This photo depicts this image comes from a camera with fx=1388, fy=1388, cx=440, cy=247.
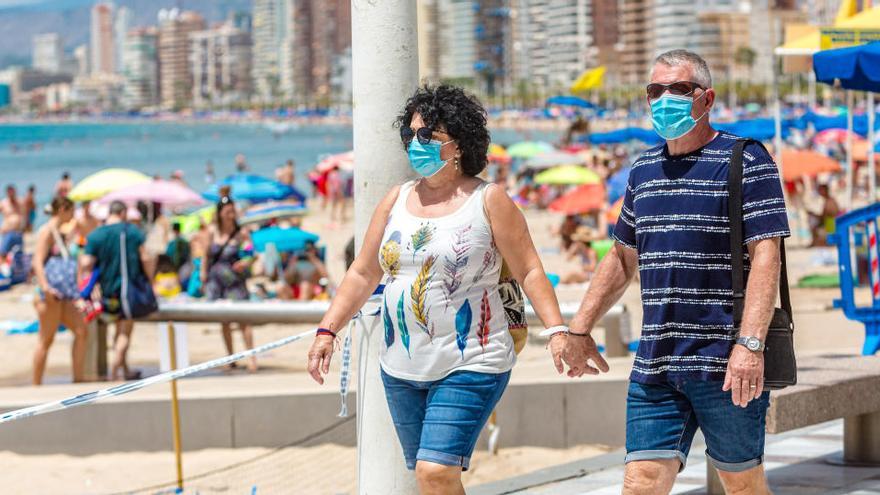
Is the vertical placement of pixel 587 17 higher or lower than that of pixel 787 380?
higher

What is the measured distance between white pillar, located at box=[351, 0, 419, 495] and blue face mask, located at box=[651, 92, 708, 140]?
3.71 feet

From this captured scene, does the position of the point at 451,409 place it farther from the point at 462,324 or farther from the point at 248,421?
the point at 248,421

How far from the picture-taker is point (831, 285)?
15383mm

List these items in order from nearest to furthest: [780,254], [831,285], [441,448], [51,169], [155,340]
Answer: [780,254], [441,448], [155,340], [831,285], [51,169]

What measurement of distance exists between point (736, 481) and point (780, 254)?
23.8 inches

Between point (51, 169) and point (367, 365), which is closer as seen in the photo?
point (367, 365)

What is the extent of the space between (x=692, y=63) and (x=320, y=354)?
49.8 inches

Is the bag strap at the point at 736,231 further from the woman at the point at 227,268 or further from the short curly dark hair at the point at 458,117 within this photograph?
the woman at the point at 227,268

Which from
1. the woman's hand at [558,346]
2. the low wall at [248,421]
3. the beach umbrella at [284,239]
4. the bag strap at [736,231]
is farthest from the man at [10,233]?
the bag strap at [736,231]

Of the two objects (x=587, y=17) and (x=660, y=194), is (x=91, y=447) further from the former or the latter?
(x=587, y=17)

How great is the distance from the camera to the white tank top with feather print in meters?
3.66

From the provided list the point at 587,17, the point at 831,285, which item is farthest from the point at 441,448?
the point at 587,17

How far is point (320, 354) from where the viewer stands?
3.81 metres

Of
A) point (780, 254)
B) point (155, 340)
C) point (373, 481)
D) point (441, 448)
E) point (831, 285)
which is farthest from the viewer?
point (831, 285)
